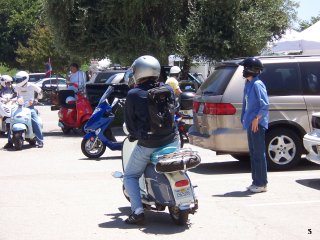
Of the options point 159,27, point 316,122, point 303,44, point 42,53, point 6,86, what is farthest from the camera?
point 42,53

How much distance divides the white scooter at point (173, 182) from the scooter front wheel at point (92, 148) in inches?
229

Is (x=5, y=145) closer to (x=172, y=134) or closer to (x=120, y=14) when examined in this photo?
(x=120, y=14)

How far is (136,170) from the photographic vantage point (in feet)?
22.9

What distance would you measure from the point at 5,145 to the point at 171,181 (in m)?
9.44

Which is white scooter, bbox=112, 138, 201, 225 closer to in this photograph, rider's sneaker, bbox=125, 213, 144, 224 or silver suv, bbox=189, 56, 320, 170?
rider's sneaker, bbox=125, 213, 144, 224

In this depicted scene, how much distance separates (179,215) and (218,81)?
13.5ft

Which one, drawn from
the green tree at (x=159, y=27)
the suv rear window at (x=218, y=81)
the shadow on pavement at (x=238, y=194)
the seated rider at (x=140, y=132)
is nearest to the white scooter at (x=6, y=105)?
the green tree at (x=159, y=27)

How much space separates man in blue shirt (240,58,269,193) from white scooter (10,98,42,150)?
7.32 metres

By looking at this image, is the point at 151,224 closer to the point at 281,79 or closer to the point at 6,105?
the point at 281,79

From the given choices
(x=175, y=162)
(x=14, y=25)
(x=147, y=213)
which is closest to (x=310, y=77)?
(x=147, y=213)

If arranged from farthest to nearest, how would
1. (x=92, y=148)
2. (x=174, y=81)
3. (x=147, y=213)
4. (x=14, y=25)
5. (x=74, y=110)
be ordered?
1. (x=14, y=25)
2. (x=74, y=110)
3. (x=174, y=81)
4. (x=92, y=148)
5. (x=147, y=213)

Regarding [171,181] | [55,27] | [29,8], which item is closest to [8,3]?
[29,8]

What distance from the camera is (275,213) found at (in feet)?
24.5

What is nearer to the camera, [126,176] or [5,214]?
[126,176]
